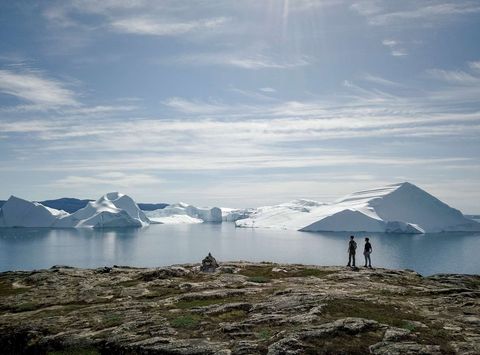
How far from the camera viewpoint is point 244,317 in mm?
18047

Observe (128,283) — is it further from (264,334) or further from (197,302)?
(264,334)

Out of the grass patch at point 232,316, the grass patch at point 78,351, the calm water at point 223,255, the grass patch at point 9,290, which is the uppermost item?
the grass patch at point 232,316

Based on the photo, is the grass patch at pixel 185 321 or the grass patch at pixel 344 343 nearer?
the grass patch at pixel 344 343

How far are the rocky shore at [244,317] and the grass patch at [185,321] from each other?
4 cm

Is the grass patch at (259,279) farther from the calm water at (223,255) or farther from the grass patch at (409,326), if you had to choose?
the calm water at (223,255)

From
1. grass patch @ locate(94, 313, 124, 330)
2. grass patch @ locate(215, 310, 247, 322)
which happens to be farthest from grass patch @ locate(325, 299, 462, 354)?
grass patch @ locate(94, 313, 124, 330)

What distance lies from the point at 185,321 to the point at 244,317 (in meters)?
2.55

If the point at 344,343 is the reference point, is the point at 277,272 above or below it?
below

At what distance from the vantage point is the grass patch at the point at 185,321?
17.2 meters

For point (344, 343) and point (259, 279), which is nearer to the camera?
point (344, 343)

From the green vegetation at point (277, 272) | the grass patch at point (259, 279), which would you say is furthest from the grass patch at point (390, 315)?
the green vegetation at point (277, 272)

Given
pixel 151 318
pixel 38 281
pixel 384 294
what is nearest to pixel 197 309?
pixel 151 318

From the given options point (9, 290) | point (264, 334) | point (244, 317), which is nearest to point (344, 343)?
point (264, 334)

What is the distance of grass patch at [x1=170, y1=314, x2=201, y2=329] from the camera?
56.3 ft
